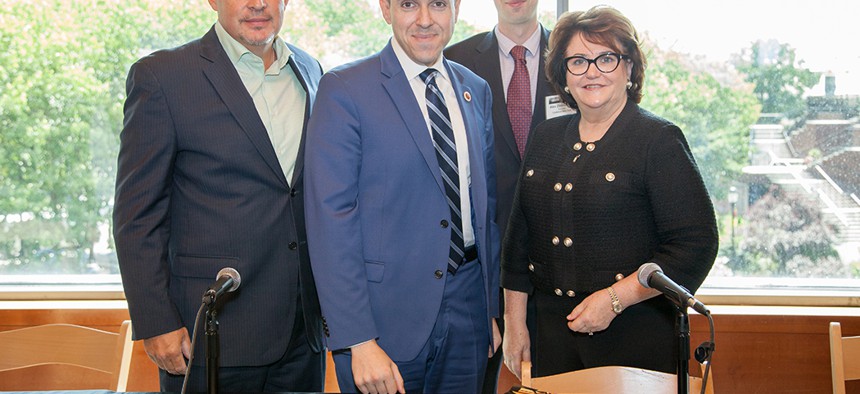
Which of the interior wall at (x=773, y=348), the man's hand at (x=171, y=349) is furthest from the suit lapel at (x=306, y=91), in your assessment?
the interior wall at (x=773, y=348)

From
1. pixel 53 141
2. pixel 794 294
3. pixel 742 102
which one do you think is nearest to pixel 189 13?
pixel 53 141

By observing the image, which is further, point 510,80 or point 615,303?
point 510,80

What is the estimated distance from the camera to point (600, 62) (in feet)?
7.49

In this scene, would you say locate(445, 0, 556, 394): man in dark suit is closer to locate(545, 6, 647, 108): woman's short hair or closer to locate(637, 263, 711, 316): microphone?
locate(545, 6, 647, 108): woman's short hair

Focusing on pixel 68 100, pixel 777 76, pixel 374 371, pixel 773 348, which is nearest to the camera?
pixel 374 371

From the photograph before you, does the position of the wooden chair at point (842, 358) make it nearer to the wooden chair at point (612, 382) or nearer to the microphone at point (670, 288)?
the wooden chair at point (612, 382)

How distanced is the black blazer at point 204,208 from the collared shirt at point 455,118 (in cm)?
36

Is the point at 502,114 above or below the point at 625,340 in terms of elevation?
above

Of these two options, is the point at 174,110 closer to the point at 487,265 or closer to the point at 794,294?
the point at 487,265

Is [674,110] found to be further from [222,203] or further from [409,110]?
[222,203]

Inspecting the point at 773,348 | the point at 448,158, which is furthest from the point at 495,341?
the point at 773,348

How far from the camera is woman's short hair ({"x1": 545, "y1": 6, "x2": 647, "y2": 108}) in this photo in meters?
2.27

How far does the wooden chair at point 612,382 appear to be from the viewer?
1.96 m

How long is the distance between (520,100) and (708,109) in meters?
1.18
